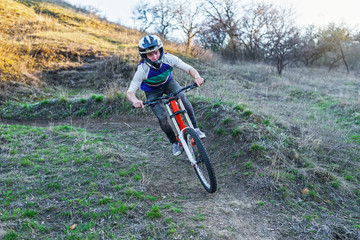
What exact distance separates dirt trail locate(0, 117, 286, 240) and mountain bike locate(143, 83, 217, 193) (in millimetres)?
283

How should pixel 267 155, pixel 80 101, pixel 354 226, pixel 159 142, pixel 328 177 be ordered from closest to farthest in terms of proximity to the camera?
pixel 354 226
pixel 328 177
pixel 267 155
pixel 159 142
pixel 80 101

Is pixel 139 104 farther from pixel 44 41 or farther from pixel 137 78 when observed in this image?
pixel 44 41

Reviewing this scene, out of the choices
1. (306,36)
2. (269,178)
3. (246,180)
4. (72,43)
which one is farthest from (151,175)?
(306,36)

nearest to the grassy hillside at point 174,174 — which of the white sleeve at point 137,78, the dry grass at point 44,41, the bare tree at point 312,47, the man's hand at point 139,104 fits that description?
the man's hand at point 139,104

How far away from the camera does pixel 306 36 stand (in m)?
28.5

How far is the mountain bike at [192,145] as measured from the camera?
3895mm

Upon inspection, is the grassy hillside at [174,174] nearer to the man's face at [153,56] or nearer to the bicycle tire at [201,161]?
the bicycle tire at [201,161]

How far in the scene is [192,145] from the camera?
4316 millimetres

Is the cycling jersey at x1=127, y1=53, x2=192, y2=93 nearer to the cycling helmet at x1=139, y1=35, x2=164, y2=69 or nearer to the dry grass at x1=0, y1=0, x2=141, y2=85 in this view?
the cycling helmet at x1=139, y1=35, x2=164, y2=69

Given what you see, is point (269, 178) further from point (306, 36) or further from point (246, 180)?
point (306, 36)

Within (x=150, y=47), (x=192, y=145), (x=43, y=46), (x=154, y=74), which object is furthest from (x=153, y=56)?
(x=43, y=46)

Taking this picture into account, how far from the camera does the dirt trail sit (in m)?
3.33

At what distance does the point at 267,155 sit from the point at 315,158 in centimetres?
110

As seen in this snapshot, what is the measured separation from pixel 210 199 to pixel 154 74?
236cm
